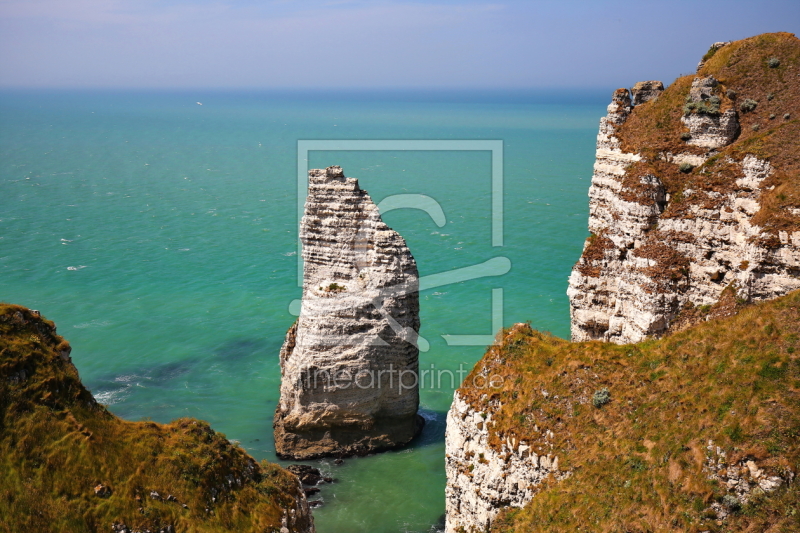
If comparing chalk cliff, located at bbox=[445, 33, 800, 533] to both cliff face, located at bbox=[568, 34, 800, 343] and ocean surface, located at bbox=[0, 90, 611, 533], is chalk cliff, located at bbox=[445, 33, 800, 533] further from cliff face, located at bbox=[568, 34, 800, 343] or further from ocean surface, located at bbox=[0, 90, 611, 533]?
ocean surface, located at bbox=[0, 90, 611, 533]

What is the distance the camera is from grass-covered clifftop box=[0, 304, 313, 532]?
22750 mm

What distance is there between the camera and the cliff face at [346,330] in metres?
40.7

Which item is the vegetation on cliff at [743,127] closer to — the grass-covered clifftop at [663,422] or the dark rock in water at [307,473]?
the grass-covered clifftop at [663,422]

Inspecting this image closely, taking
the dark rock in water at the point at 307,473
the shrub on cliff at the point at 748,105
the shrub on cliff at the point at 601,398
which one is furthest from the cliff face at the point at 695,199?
the dark rock in water at the point at 307,473

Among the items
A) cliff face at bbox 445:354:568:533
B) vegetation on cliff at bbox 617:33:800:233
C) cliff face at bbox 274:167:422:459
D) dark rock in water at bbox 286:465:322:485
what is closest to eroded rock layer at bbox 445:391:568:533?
cliff face at bbox 445:354:568:533

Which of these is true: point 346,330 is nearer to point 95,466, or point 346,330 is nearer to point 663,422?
point 95,466

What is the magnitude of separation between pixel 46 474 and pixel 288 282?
54932mm

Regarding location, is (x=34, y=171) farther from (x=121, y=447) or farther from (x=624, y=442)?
(x=624, y=442)

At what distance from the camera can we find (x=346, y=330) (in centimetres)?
4072

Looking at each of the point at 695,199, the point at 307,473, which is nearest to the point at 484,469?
the point at 695,199

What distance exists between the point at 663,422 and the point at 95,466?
18089 millimetres

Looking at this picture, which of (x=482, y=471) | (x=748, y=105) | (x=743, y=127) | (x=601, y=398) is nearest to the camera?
(x=601, y=398)

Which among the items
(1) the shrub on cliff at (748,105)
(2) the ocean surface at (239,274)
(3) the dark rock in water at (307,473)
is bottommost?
(3) the dark rock in water at (307,473)

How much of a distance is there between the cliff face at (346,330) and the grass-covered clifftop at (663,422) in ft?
45.2
